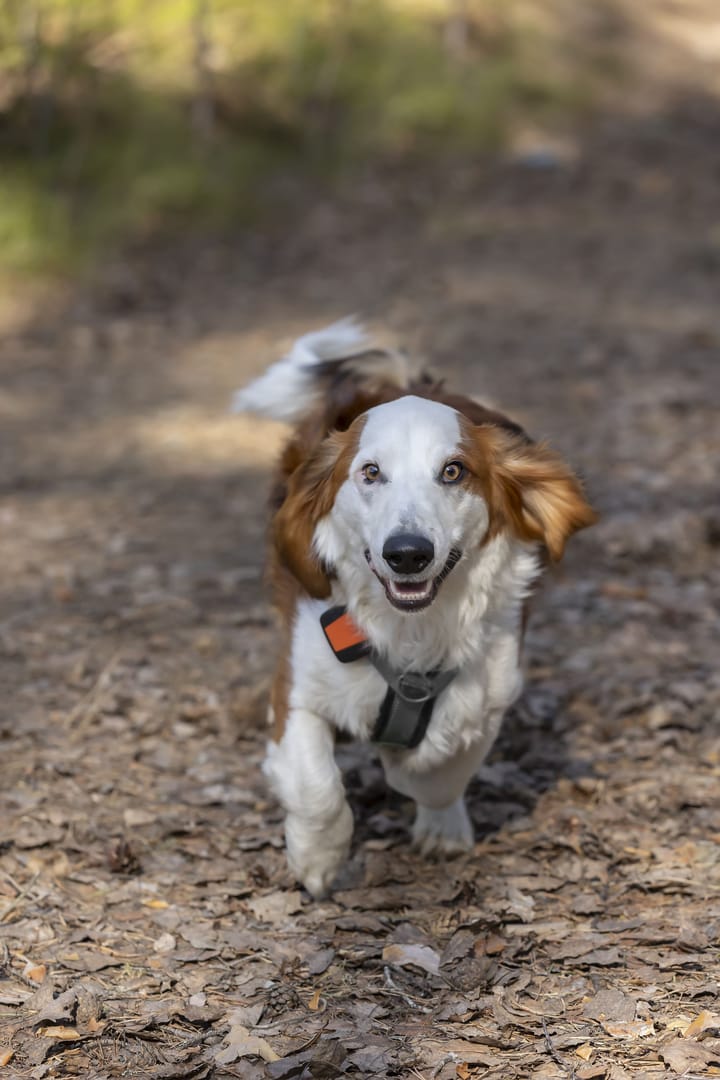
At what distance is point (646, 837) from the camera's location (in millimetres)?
4172

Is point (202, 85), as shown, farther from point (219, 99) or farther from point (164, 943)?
point (164, 943)

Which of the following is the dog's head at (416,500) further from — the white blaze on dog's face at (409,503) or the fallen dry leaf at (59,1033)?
the fallen dry leaf at (59,1033)

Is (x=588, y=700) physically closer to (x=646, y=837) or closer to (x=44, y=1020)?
(x=646, y=837)

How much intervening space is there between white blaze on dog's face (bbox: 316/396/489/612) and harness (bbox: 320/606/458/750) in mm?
200

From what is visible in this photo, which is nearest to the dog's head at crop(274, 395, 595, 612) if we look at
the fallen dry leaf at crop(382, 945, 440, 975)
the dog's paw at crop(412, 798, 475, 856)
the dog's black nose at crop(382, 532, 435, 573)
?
the dog's black nose at crop(382, 532, 435, 573)

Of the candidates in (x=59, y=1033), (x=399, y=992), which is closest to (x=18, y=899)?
(x=59, y=1033)

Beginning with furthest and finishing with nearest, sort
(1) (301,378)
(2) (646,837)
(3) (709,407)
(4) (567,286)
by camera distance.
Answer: (4) (567,286) → (3) (709,407) → (1) (301,378) → (2) (646,837)

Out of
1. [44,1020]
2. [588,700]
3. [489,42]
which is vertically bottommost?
[44,1020]

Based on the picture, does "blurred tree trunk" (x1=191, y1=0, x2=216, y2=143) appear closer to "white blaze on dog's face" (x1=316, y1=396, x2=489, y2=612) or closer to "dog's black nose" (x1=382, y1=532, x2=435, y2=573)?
"white blaze on dog's face" (x1=316, y1=396, x2=489, y2=612)

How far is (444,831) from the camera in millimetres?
4164

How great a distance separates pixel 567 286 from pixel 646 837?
8.01 meters

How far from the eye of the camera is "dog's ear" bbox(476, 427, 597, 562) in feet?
12.2

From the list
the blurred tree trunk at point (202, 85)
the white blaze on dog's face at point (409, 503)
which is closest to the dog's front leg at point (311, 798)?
the white blaze on dog's face at point (409, 503)

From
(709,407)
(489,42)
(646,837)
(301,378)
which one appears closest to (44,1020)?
(646,837)
